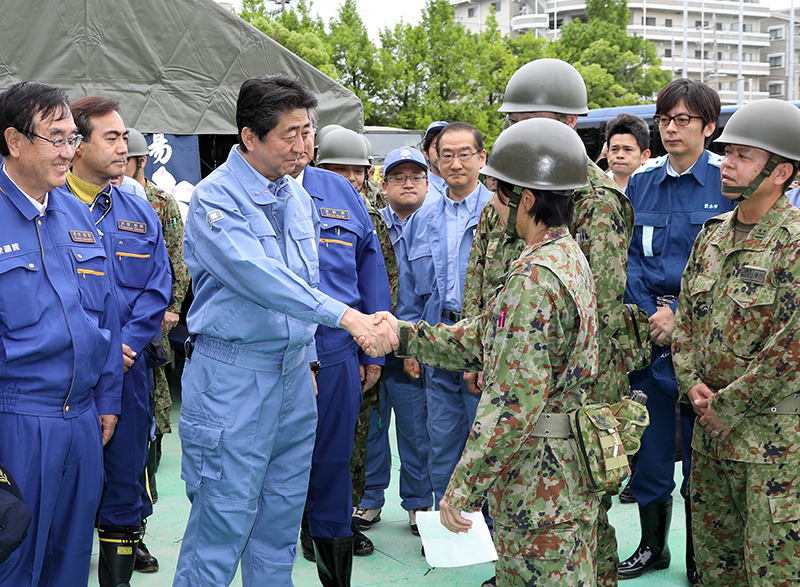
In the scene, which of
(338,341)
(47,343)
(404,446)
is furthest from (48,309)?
(404,446)

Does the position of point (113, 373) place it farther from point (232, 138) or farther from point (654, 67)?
point (654, 67)

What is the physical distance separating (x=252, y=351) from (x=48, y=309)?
71cm

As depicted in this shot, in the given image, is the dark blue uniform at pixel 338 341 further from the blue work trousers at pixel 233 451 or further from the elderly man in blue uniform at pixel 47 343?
the elderly man in blue uniform at pixel 47 343

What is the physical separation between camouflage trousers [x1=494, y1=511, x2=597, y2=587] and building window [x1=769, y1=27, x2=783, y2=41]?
8379cm

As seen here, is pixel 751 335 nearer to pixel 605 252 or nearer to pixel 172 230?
pixel 605 252

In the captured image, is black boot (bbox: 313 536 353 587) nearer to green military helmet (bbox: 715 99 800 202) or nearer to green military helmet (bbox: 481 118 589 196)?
green military helmet (bbox: 481 118 589 196)

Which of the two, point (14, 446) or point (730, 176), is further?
point (730, 176)

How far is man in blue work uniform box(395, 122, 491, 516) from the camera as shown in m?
4.17

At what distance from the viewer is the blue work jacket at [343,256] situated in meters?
3.64

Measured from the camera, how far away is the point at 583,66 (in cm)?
3272

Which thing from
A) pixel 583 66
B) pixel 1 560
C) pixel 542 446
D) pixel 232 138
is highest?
A: pixel 583 66

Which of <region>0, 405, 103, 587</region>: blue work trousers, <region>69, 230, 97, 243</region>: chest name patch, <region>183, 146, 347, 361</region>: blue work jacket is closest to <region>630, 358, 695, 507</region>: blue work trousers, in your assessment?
<region>183, 146, 347, 361</region>: blue work jacket

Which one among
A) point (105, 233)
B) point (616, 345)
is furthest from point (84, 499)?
point (616, 345)

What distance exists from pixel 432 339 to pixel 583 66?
32.5 m
